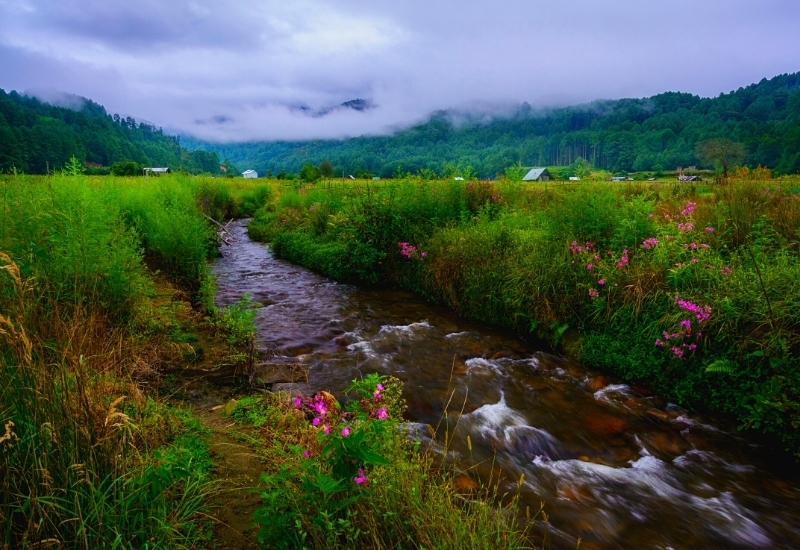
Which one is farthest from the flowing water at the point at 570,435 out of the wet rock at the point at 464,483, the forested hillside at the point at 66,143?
the forested hillside at the point at 66,143

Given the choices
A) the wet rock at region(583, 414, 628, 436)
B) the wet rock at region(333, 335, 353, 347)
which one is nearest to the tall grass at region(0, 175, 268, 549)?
the wet rock at region(333, 335, 353, 347)

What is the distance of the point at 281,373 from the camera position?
557 cm

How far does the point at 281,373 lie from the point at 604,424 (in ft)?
13.4

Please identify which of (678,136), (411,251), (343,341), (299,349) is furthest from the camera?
(678,136)

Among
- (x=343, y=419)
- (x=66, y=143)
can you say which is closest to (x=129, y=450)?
(x=343, y=419)

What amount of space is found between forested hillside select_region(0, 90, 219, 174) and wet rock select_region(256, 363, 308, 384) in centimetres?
889

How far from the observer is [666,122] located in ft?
305

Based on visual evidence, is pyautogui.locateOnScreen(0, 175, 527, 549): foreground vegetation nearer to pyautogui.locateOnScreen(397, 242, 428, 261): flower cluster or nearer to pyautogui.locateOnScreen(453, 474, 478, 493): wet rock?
pyautogui.locateOnScreen(453, 474, 478, 493): wet rock

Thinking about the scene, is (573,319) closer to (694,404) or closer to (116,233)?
(694,404)

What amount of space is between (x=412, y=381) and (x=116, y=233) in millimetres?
4546

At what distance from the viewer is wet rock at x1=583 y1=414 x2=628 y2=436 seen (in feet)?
15.7

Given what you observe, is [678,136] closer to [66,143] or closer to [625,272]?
[625,272]

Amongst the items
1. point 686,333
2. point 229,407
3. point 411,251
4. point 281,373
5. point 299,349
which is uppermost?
point 411,251

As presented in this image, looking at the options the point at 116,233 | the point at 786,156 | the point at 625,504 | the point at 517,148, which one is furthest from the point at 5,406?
the point at 517,148
